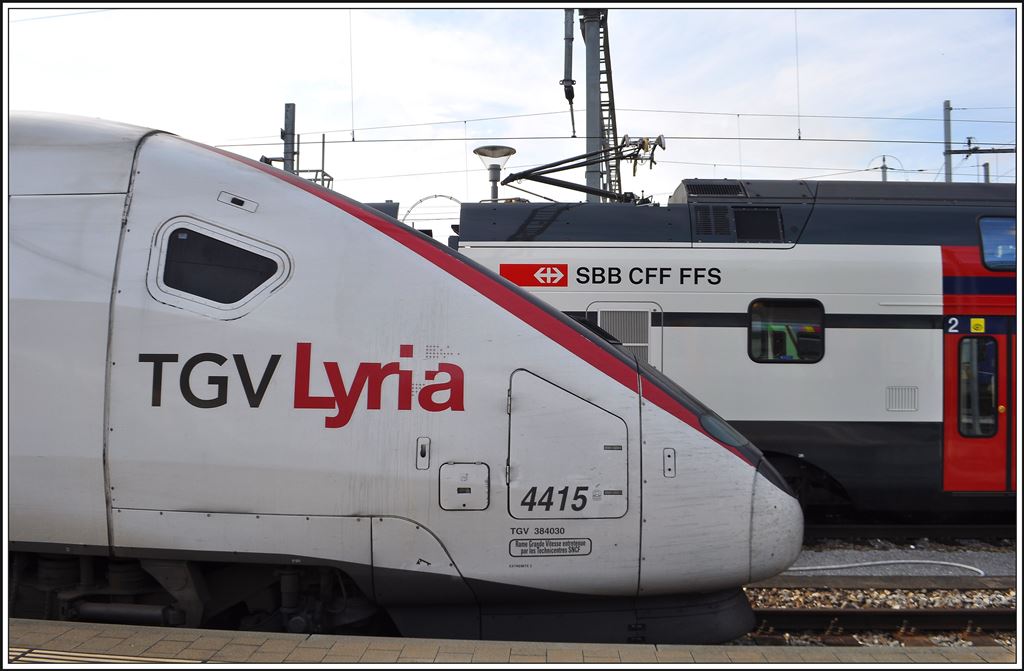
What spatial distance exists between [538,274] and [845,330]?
120 inches

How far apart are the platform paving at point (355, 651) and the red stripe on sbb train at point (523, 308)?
968 millimetres

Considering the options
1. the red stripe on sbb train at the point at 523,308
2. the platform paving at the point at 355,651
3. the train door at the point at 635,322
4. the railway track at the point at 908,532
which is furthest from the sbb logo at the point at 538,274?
the platform paving at the point at 355,651

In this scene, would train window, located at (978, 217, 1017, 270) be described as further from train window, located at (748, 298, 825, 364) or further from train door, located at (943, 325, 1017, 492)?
train window, located at (748, 298, 825, 364)

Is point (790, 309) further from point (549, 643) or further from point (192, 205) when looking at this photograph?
point (192, 205)

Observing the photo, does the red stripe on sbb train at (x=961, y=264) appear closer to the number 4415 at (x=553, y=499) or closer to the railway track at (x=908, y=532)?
the railway track at (x=908, y=532)

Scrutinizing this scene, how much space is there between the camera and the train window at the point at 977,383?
740 cm

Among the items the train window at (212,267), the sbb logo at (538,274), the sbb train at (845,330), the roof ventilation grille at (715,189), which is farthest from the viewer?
the roof ventilation grille at (715,189)

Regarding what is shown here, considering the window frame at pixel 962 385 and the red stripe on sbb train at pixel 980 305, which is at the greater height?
the red stripe on sbb train at pixel 980 305

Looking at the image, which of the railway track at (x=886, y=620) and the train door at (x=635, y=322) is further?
the train door at (x=635, y=322)

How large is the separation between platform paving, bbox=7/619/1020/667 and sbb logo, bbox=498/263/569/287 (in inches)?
174

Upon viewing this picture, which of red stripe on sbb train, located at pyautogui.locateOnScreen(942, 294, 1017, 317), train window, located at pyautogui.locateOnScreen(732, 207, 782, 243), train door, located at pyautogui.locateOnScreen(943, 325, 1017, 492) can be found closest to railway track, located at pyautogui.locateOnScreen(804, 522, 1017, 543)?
train door, located at pyautogui.locateOnScreen(943, 325, 1017, 492)

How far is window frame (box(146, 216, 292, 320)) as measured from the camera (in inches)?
141

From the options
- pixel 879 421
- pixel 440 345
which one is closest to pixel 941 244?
Result: pixel 879 421

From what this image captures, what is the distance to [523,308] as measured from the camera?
12.3 feet
